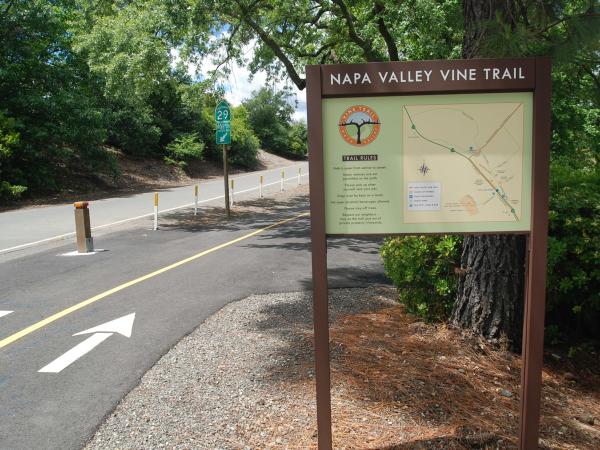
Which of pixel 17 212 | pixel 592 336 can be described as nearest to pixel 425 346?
pixel 592 336

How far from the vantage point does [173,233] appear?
12602 mm

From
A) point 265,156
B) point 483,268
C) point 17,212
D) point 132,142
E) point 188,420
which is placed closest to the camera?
point 188,420

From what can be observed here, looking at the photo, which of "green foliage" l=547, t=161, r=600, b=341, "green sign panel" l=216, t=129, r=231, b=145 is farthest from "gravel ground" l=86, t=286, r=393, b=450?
"green sign panel" l=216, t=129, r=231, b=145

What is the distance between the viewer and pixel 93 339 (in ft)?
16.5

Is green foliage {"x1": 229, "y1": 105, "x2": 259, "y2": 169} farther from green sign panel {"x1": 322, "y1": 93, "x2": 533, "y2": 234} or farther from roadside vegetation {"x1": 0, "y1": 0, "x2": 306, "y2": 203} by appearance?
green sign panel {"x1": 322, "y1": 93, "x2": 533, "y2": 234}

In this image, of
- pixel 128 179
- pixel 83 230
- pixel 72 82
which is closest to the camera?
pixel 83 230

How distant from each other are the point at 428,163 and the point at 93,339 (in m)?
3.91

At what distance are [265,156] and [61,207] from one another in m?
35.8

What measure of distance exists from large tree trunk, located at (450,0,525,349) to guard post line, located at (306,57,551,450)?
1610 mm

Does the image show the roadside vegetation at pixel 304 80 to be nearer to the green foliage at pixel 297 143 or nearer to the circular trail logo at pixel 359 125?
the circular trail logo at pixel 359 125

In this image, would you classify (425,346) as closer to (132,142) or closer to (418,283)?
(418,283)

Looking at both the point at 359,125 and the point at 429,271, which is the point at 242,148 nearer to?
the point at 429,271

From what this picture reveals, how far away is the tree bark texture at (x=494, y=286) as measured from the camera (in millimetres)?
4273

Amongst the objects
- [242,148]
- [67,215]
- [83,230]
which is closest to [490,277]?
[83,230]
